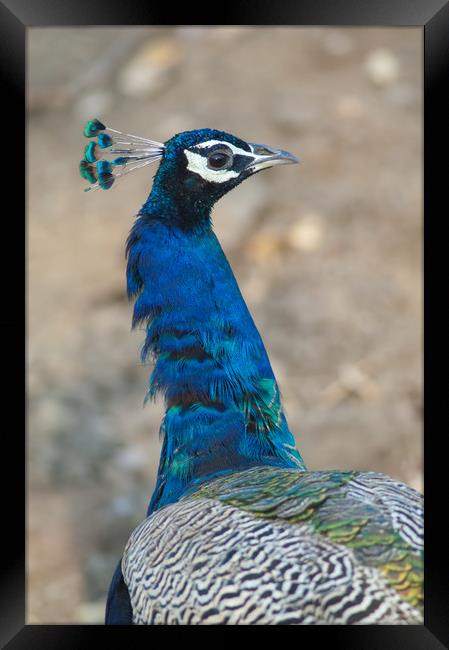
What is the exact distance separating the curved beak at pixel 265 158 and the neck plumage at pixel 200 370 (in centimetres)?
28

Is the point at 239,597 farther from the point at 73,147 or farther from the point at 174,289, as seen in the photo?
the point at 73,147

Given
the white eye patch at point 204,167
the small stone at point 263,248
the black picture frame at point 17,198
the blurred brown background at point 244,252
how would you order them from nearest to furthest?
1. the black picture frame at point 17,198
2. the white eye patch at point 204,167
3. the blurred brown background at point 244,252
4. the small stone at point 263,248

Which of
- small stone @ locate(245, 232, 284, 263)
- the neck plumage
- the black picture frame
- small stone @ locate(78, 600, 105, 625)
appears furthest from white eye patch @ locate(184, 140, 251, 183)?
small stone @ locate(245, 232, 284, 263)

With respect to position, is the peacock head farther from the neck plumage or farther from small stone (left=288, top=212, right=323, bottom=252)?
small stone (left=288, top=212, right=323, bottom=252)

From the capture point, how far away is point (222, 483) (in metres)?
2.08

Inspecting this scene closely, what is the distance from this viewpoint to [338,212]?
17.7ft

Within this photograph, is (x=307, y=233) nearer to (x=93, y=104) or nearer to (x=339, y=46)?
(x=339, y=46)

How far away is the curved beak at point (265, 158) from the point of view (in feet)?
7.73

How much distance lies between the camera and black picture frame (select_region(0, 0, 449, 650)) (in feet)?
6.53

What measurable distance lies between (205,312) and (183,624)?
0.79m

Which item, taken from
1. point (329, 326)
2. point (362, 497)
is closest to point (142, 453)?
point (329, 326)

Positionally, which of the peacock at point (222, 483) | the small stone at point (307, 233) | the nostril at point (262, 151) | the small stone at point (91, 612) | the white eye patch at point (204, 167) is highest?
the small stone at point (307, 233)

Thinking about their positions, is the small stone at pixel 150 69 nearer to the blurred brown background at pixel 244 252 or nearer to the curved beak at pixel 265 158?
the blurred brown background at pixel 244 252

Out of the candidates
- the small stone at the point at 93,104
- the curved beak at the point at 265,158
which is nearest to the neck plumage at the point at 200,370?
the curved beak at the point at 265,158
